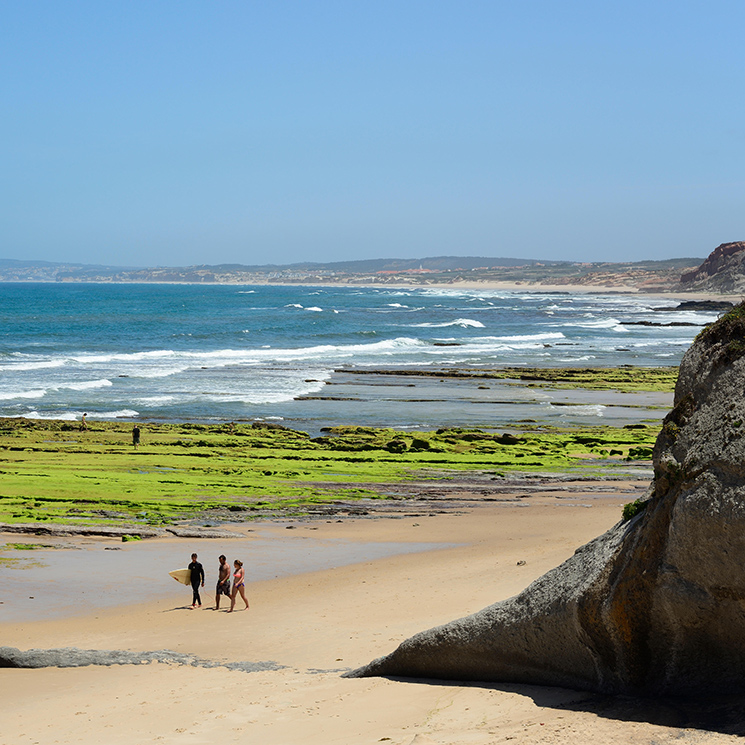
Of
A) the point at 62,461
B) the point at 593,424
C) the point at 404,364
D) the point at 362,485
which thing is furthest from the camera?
the point at 404,364

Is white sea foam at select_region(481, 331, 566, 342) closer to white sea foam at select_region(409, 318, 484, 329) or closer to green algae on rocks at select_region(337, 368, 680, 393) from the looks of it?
white sea foam at select_region(409, 318, 484, 329)

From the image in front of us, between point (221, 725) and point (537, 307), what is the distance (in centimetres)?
13193

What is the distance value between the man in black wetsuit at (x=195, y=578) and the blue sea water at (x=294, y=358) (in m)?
20.4

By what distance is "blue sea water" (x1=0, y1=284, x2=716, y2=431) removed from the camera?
39812 millimetres

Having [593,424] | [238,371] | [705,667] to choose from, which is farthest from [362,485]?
[238,371]

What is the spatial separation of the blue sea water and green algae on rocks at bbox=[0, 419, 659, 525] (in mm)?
4346

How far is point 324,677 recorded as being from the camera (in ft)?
32.8

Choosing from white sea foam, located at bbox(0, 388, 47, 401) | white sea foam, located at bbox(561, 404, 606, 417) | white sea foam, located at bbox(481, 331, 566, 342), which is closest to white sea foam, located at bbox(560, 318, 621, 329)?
white sea foam, located at bbox(481, 331, 566, 342)

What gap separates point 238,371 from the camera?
54625 millimetres

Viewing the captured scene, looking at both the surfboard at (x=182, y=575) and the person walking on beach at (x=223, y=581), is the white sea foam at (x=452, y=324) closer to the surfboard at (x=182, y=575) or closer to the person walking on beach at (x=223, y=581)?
the surfboard at (x=182, y=575)

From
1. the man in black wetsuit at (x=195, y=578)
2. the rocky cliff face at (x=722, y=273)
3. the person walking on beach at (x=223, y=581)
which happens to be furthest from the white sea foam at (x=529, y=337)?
the rocky cliff face at (x=722, y=273)

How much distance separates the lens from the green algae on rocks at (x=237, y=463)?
70.3 ft

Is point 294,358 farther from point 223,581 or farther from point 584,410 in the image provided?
point 223,581

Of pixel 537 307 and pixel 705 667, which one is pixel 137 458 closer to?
pixel 705 667
